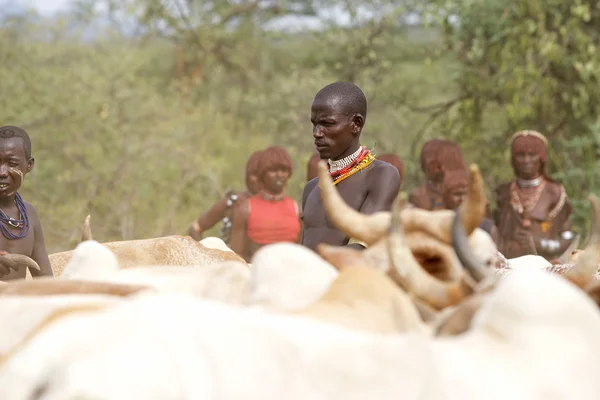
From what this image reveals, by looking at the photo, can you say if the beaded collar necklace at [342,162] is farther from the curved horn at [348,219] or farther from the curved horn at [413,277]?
the curved horn at [413,277]

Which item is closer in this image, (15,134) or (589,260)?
(589,260)

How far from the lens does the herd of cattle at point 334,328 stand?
2152 mm

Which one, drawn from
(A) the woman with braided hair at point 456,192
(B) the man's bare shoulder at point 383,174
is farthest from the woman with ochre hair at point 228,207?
(B) the man's bare shoulder at point 383,174

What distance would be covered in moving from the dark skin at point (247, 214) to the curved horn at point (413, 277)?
585 centimetres

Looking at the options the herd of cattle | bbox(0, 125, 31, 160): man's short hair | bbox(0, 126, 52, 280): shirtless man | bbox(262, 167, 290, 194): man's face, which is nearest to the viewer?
the herd of cattle

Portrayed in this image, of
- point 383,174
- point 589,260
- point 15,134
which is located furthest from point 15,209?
point 589,260

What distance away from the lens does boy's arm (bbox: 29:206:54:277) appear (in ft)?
15.9

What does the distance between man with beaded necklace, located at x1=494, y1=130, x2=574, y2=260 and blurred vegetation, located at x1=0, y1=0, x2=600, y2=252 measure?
1419 mm

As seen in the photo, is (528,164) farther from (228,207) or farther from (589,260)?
(589,260)

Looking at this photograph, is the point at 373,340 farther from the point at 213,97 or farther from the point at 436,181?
the point at 213,97

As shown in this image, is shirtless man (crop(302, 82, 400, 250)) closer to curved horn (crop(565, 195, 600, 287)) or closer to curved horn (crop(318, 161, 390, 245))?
curved horn (crop(318, 161, 390, 245))

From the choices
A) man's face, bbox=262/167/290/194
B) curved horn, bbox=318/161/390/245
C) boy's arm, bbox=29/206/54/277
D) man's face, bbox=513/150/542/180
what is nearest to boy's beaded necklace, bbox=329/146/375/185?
boy's arm, bbox=29/206/54/277

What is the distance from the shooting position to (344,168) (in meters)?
4.82

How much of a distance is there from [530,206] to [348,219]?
19.9 feet
